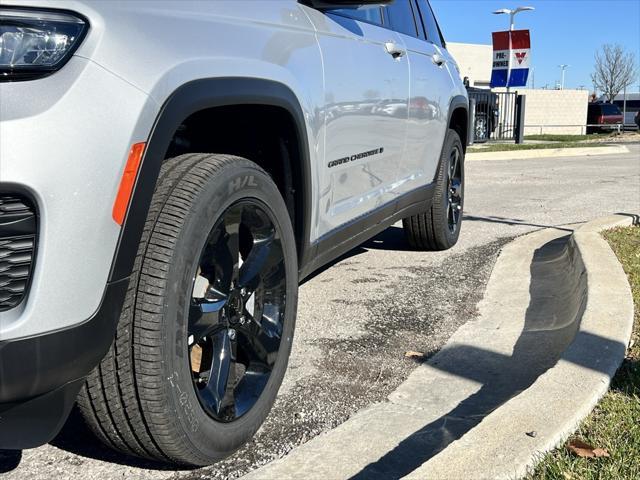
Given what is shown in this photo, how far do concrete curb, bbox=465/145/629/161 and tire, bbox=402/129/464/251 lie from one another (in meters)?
9.01

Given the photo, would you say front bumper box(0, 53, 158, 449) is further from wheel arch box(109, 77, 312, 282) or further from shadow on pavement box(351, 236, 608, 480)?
shadow on pavement box(351, 236, 608, 480)

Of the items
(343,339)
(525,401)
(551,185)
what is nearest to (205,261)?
(525,401)

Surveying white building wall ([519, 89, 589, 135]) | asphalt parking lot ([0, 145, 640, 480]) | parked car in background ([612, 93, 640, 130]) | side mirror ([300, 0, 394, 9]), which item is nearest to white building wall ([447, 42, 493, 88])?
white building wall ([519, 89, 589, 135])

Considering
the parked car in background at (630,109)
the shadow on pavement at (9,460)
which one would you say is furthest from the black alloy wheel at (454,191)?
the parked car in background at (630,109)

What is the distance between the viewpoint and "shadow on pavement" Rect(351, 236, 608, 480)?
242cm

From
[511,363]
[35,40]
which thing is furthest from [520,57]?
[35,40]

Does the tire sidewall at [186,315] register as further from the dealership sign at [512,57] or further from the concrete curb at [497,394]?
the dealership sign at [512,57]

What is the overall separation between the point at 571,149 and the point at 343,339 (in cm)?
1535

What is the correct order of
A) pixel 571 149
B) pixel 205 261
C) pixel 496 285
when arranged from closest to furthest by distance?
1. pixel 205 261
2. pixel 496 285
3. pixel 571 149

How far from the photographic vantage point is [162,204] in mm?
1930

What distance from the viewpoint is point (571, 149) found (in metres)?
17.4

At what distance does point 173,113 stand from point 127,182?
243 mm

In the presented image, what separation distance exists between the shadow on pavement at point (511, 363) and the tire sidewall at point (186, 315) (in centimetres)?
41

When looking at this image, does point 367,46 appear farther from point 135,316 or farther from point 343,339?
point 135,316
